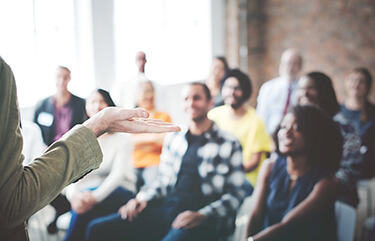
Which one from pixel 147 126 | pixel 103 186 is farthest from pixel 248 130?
pixel 147 126

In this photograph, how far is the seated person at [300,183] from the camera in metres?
2.12

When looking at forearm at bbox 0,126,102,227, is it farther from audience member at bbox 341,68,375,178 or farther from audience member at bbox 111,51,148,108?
audience member at bbox 341,68,375,178

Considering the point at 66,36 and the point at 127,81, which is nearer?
the point at 66,36

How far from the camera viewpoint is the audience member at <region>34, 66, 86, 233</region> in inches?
62.6

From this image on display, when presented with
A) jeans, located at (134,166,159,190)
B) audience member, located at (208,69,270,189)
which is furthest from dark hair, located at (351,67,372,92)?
jeans, located at (134,166,159,190)

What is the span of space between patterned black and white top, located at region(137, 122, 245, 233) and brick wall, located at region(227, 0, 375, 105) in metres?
1.97

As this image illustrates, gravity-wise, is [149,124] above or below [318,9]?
below

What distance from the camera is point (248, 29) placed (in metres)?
4.06

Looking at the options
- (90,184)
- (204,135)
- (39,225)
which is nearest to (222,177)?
(204,135)

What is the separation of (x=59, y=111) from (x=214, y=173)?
0.76 m

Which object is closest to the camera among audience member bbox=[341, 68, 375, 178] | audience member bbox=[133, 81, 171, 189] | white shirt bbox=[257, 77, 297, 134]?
audience member bbox=[133, 81, 171, 189]

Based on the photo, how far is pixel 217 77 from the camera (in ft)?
7.89

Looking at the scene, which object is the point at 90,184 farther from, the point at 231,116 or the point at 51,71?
the point at 231,116

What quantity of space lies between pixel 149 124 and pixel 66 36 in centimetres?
65
